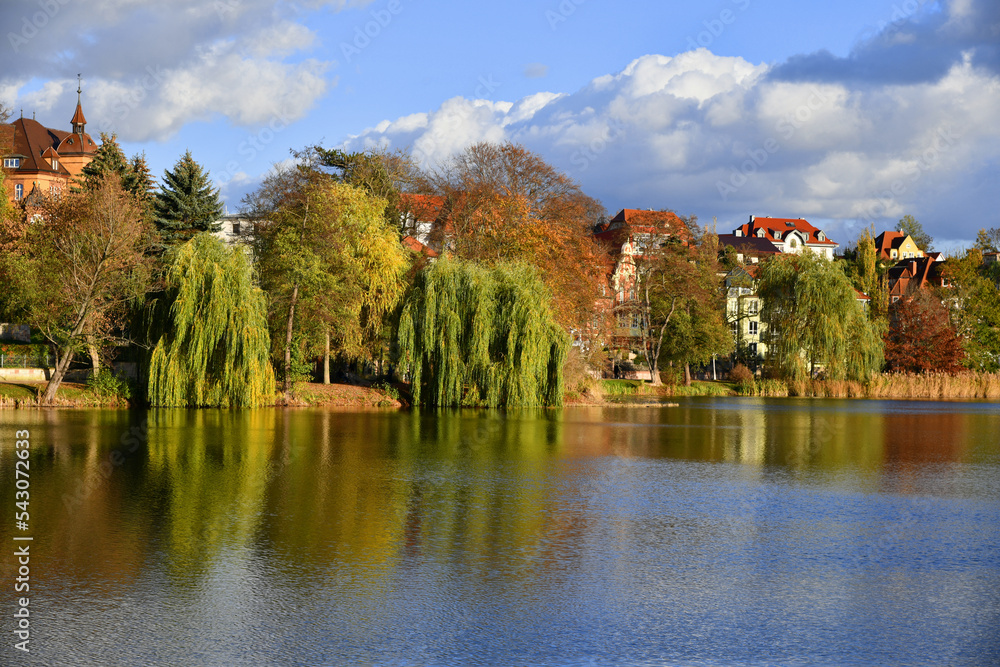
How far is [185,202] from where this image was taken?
5569 cm

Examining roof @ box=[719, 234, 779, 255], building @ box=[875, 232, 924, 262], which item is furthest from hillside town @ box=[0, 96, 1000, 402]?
building @ box=[875, 232, 924, 262]

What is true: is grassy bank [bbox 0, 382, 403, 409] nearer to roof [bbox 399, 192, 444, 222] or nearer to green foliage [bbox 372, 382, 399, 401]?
green foliage [bbox 372, 382, 399, 401]

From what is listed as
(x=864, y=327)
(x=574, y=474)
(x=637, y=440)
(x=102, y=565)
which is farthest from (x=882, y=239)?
(x=102, y=565)

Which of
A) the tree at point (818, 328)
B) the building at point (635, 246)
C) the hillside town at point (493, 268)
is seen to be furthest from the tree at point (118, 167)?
the tree at point (818, 328)

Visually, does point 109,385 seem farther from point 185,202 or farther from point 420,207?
point 420,207

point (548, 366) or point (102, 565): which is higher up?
point (548, 366)

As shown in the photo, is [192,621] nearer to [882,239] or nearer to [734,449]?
[734,449]

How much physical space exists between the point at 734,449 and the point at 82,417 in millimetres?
23733

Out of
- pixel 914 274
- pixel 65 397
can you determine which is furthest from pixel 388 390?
pixel 914 274

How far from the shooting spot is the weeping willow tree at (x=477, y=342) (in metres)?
45.6

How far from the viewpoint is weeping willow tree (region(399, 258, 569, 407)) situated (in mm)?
45562

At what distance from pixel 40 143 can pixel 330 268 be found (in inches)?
3400

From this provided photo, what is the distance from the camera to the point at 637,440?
31.2 meters

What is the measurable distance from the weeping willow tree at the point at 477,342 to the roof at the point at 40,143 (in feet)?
270
